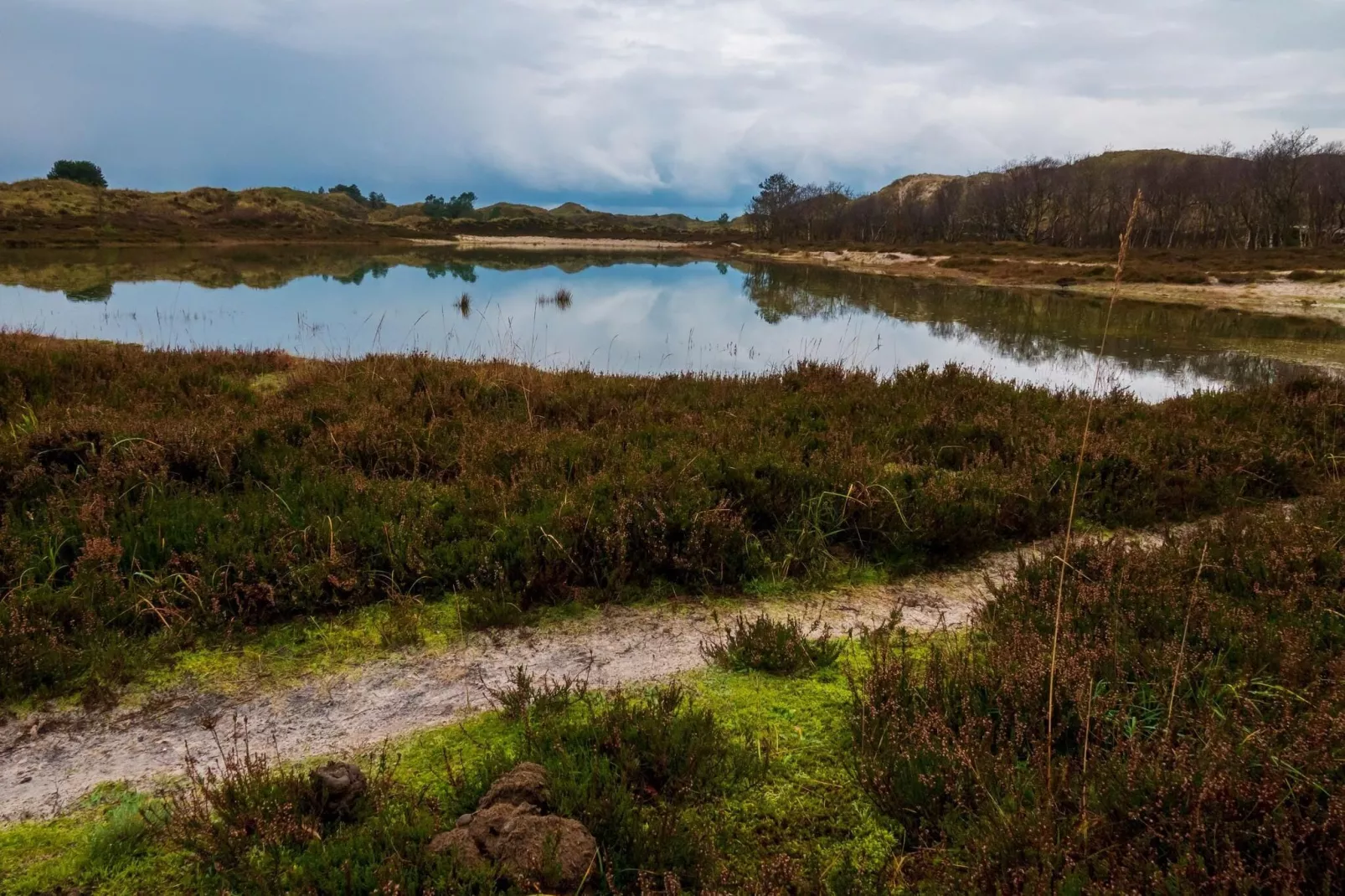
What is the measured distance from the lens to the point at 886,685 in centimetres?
330

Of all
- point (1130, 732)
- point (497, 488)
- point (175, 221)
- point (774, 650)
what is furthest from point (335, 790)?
point (175, 221)

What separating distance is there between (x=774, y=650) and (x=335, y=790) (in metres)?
2.21

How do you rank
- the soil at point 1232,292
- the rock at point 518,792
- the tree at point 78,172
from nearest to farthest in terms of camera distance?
the rock at point 518,792 → the soil at point 1232,292 → the tree at point 78,172

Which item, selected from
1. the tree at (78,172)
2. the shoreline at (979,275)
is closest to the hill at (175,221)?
the shoreline at (979,275)

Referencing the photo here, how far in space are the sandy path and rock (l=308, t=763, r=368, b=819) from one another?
1.75ft

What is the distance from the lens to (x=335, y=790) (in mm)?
2662

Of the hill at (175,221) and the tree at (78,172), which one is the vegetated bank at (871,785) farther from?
the tree at (78,172)

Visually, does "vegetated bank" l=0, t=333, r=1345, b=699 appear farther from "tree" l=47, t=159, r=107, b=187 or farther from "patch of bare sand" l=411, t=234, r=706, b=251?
"tree" l=47, t=159, r=107, b=187

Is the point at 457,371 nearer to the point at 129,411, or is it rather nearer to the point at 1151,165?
the point at 129,411

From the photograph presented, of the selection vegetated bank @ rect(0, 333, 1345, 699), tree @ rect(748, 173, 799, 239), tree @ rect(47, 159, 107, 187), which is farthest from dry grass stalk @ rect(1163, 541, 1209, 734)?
tree @ rect(47, 159, 107, 187)

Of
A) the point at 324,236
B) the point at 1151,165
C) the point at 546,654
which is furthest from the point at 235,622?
the point at 1151,165

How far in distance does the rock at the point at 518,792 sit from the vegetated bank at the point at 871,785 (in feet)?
0.17

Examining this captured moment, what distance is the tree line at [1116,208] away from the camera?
74.4m

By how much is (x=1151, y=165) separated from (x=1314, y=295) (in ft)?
249
